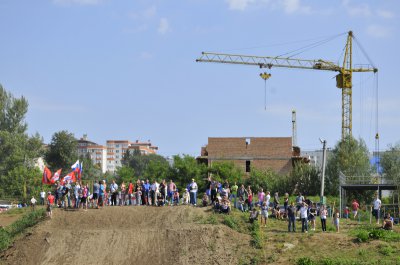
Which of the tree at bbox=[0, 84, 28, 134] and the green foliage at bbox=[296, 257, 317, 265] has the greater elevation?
the tree at bbox=[0, 84, 28, 134]

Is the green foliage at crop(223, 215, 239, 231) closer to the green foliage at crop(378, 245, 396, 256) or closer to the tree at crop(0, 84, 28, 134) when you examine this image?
the green foliage at crop(378, 245, 396, 256)

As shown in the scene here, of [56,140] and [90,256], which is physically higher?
[56,140]

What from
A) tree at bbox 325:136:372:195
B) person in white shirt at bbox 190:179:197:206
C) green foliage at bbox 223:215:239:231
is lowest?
green foliage at bbox 223:215:239:231

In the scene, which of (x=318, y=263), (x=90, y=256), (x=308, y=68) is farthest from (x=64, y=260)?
(x=308, y=68)

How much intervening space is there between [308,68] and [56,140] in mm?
39261

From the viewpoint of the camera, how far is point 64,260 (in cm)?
3422

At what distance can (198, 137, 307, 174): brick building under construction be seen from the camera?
8988cm

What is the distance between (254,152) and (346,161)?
19.5 meters

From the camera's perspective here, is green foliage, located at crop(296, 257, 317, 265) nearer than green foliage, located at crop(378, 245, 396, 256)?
Yes

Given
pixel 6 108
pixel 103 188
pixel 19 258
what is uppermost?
pixel 6 108

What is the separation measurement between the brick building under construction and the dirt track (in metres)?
51.7

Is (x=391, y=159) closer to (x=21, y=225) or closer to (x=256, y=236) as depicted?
(x=256, y=236)

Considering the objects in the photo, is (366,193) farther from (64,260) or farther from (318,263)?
(64,260)

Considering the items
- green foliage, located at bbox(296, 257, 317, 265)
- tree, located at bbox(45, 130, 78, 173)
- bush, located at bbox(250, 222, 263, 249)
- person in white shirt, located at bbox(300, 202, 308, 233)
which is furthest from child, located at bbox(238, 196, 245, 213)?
tree, located at bbox(45, 130, 78, 173)
